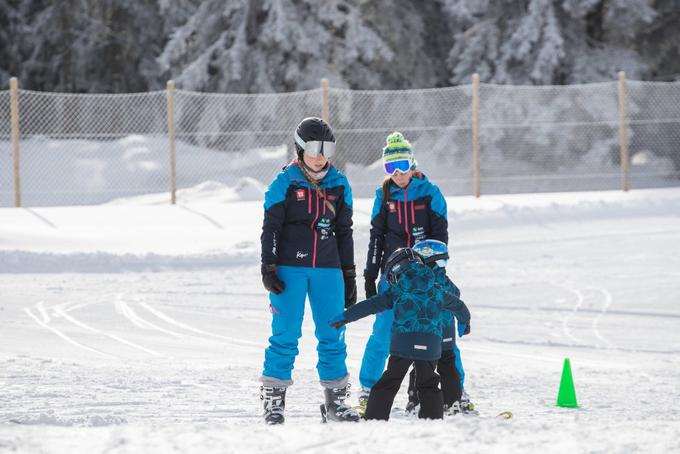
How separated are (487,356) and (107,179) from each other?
15903mm

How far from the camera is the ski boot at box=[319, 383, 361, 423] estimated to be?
20.6 ft

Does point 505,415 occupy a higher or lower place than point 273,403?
lower

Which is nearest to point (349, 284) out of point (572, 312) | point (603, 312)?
point (572, 312)

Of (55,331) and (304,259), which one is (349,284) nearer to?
(304,259)

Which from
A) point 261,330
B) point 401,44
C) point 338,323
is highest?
point 401,44

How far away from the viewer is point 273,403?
20.3ft

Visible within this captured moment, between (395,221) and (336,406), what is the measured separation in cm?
120

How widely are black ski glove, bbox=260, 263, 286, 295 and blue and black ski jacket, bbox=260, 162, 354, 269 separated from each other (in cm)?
3

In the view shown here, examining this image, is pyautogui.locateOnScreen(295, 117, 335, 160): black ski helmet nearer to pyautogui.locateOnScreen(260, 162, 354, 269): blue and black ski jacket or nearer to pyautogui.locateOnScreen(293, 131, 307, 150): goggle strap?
pyautogui.locateOnScreen(293, 131, 307, 150): goggle strap

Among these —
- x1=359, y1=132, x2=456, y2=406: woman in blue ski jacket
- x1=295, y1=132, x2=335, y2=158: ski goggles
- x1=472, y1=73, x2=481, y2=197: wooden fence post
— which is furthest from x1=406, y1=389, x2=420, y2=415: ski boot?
x1=472, y1=73, x2=481, y2=197: wooden fence post

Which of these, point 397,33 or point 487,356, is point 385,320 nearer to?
point 487,356

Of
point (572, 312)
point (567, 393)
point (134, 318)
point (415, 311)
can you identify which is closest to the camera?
point (415, 311)

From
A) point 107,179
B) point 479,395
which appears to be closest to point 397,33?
point 107,179

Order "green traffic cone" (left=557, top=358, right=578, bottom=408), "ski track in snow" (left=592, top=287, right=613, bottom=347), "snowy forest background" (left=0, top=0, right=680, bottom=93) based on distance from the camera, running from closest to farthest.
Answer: "green traffic cone" (left=557, top=358, right=578, bottom=408) < "ski track in snow" (left=592, top=287, right=613, bottom=347) < "snowy forest background" (left=0, top=0, right=680, bottom=93)
